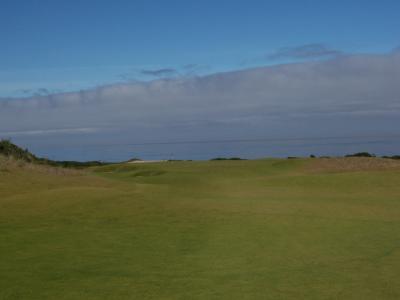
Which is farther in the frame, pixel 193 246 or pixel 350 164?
pixel 350 164

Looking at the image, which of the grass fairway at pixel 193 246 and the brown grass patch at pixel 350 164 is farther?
the brown grass patch at pixel 350 164

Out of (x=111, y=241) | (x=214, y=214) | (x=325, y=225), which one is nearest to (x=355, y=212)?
(x=325, y=225)

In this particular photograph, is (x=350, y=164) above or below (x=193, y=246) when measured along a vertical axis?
above

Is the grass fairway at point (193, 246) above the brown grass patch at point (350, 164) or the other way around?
the other way around

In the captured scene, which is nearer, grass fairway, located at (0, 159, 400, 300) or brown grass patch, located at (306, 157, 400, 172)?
grass fairway, located at (0, 159, 400, 300)

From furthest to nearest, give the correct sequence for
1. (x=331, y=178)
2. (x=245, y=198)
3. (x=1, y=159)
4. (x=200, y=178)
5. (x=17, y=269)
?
(x=200, y=178)
(x=331, y=178)
(x=1, y=159)
(x=245, y=198)
(x=17, y=269)

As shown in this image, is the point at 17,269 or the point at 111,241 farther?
the point at 111,241

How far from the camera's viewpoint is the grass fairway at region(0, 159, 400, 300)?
22.7ft

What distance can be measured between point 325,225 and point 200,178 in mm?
15380

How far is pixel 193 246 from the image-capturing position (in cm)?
946

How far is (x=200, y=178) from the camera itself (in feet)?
88.3

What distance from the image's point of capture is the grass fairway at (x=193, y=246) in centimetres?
691

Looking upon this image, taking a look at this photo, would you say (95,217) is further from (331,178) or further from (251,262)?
(331,178)

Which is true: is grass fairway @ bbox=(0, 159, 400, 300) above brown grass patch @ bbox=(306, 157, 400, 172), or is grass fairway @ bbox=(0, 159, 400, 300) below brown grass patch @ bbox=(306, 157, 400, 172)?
below
